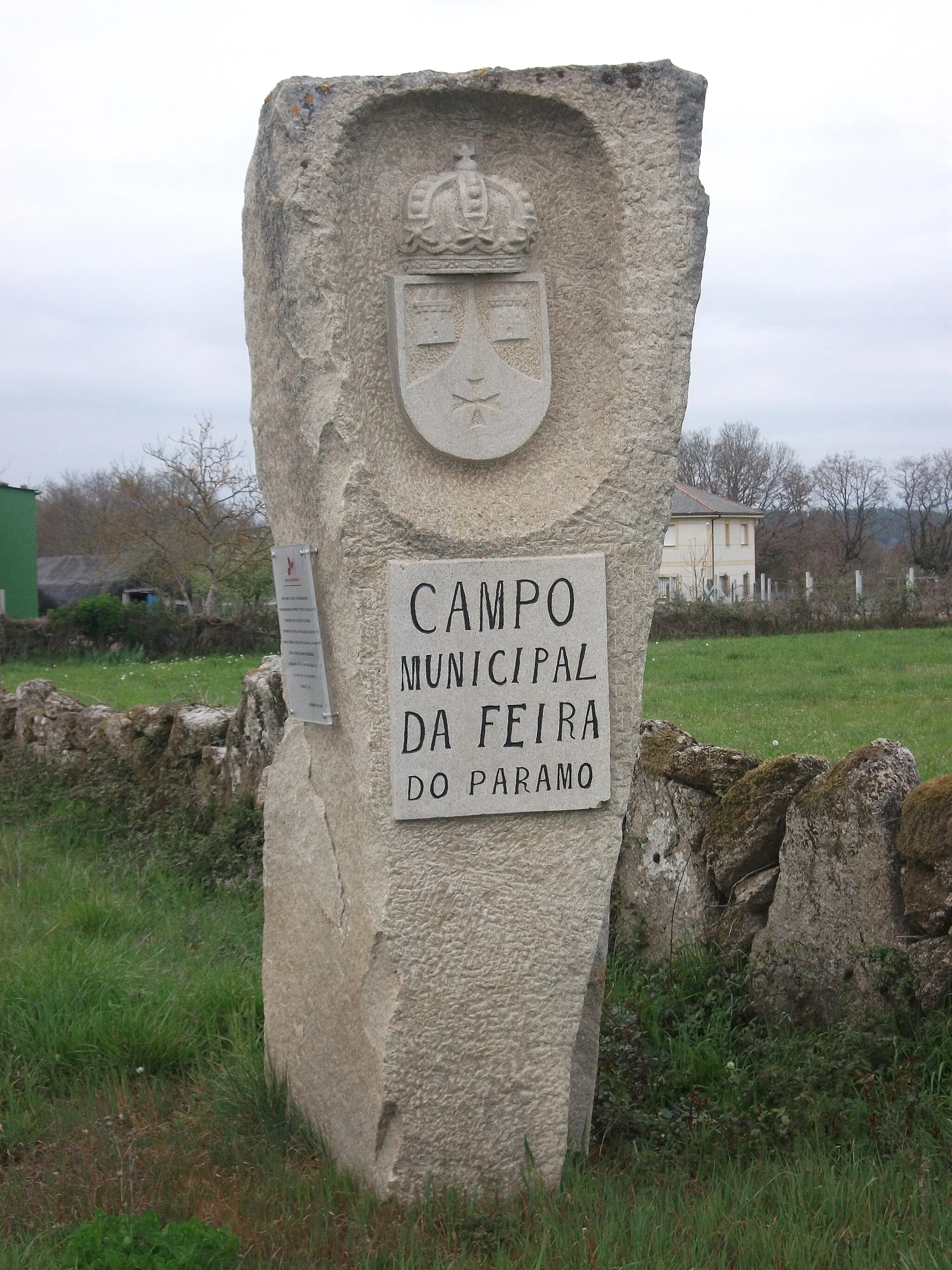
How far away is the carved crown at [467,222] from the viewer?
3.38 metres

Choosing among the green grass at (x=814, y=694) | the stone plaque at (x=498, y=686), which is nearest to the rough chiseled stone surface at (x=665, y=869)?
the stone plaque at (x=498, y=686)

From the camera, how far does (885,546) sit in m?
52.5

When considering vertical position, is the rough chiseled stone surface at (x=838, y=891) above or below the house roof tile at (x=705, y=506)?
below

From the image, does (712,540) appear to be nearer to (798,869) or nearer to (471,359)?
(798,869)

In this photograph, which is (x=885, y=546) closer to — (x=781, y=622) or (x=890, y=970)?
(x=781, y=622)

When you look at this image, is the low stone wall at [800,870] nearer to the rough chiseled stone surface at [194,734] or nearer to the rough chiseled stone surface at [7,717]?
the rough chiseled stone surface at [194,734]

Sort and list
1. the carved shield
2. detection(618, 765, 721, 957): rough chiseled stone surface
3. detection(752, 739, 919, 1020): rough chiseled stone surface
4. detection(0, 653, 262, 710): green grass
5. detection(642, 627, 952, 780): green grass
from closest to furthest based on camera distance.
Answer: the carved shield < detection(752, 739, 919, 1020): rough chiseled stone surface < detection(618, 765, 721, 957): rough chiseled stone surface < detection(642, 627, 952, 780): green grass < detection(0, 653, 262, 710): green grass

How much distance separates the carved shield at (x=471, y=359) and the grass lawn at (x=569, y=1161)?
1.91m

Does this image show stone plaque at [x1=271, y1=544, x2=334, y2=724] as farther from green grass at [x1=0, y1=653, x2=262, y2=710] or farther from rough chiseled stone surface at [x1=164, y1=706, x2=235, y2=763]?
green grass at [x1=0, y1=653, x2=262, y2=710]

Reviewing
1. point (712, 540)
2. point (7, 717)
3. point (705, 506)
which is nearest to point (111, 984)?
point (7, 717)

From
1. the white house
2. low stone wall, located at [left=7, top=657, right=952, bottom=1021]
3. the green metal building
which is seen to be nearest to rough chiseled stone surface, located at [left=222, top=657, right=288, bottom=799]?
low stone wall, located at [left=7, top=657, right=952, bottom=1021]

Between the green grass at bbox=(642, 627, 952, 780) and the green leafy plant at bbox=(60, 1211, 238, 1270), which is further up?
the green grass at bbox=(642, 627, 952, 780)

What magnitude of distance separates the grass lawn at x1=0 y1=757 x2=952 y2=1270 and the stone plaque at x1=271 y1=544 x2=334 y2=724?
3.84 ft

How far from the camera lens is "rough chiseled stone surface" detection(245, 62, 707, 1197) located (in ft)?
10.8
